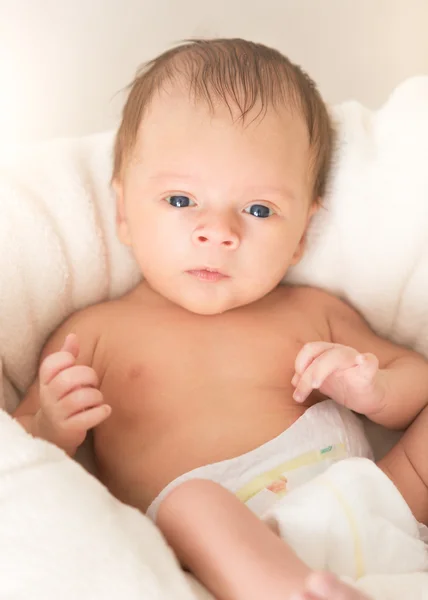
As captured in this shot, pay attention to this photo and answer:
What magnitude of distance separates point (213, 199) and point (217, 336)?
0.19 m

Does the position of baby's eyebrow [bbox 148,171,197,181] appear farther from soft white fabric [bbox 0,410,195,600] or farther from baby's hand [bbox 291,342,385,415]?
soft white fabric [bbox 0,410,195,600]

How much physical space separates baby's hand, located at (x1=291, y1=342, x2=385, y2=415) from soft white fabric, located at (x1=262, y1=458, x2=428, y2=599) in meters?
0.12

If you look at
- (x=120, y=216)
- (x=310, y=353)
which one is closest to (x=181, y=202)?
(x=120, y=216)

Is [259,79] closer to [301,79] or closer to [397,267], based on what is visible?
[301,79]

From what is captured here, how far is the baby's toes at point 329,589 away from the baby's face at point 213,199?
17.0 inches

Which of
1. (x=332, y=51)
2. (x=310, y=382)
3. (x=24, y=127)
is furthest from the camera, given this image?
(x=332, y=51)

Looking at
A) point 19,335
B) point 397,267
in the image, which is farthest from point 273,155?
point 19,335

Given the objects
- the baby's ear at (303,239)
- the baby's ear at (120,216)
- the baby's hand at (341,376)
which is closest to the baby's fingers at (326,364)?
the baby's hand at (341,376)

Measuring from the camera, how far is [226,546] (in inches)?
27.1

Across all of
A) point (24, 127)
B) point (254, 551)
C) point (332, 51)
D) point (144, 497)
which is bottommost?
point (144, 497)

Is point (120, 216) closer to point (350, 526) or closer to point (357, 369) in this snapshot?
point (357, 369)

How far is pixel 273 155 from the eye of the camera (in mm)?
941

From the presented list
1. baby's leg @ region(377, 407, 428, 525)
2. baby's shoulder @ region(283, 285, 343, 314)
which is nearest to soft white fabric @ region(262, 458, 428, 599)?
baby's leg @ region(377, 407, 428, 525)

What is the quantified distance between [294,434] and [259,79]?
1.51 feet
